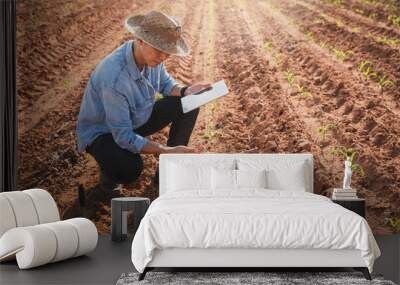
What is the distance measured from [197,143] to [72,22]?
79.8 inches

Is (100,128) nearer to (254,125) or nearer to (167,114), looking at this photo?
(167,114)

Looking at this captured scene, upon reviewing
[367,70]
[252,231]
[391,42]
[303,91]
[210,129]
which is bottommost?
[252,231]

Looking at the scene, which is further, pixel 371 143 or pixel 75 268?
pixel 371 143

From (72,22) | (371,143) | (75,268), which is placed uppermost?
(72,22)

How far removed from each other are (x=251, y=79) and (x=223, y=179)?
1405 millimetres

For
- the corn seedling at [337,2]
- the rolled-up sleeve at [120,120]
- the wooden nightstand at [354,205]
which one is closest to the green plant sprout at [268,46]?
the corn seedling at [337,2]

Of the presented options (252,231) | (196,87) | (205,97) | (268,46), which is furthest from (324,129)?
(252,231)

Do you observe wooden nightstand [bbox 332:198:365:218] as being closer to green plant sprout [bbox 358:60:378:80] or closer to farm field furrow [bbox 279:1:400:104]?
farm field furrow [bbox 279:1:400:104]

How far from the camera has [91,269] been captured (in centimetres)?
553

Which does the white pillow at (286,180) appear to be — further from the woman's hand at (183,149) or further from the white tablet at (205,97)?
the white tablet at (205,97)

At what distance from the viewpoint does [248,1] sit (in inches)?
300

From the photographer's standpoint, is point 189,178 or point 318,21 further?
point 318,21

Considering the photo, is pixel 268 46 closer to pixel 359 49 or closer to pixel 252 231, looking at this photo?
pixel 359 49

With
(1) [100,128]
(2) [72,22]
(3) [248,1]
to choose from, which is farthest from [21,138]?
(3) [248,1]
